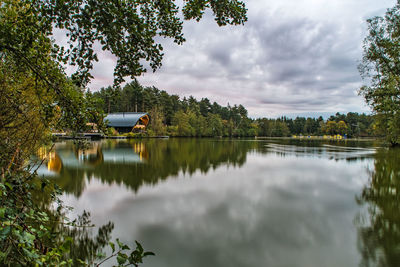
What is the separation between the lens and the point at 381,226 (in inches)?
209

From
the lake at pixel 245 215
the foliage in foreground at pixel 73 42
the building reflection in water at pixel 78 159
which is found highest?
the foliage in foreground at pixel 73 42

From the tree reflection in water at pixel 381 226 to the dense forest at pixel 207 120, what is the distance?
130 ft

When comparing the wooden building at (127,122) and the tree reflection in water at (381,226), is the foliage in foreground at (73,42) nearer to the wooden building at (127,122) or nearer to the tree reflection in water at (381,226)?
the tree reflection in water at (381,226)

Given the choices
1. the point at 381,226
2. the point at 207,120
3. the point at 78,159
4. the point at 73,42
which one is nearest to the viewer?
the point at 73,42

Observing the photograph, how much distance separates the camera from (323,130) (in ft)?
281

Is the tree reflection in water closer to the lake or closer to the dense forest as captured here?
the lake

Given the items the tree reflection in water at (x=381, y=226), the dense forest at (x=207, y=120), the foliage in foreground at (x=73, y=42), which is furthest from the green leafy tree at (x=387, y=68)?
the dense forest at (x=207, y=120)

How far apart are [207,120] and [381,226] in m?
62.5

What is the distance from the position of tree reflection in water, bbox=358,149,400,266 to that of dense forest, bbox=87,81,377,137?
39591mm

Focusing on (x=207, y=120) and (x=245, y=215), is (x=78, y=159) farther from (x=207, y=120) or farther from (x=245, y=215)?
(x=207, y=120)

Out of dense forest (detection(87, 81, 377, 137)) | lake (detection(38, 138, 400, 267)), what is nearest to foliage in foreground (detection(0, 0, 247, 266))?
lake (detection(38, 138, 400, 267))

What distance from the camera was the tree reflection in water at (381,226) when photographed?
406cm

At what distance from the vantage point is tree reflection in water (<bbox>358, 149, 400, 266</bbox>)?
4.06 metres

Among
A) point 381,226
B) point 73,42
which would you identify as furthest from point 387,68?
point 73,42
